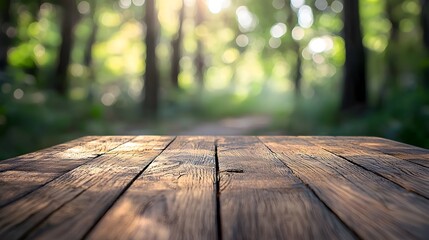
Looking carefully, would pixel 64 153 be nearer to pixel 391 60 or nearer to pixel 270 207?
pixel 270 207

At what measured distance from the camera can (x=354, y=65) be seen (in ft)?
33.4

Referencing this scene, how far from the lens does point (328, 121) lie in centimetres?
1070

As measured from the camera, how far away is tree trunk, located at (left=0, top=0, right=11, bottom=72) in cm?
1218

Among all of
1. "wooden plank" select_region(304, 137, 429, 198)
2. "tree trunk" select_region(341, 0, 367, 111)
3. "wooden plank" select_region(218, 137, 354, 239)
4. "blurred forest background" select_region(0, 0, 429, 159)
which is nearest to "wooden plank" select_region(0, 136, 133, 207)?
"wooden plank" select_region(218, 137, 354, 239)

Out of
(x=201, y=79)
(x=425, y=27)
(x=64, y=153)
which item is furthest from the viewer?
(x=201, y=79)

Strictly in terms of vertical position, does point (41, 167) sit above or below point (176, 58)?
below

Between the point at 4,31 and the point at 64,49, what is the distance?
1.93m

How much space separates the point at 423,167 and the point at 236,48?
30907 millimetres

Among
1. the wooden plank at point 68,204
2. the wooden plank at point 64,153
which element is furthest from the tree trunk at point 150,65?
the wooden plank at point 68,204

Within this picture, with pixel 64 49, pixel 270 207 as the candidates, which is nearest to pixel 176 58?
pixel 64 49

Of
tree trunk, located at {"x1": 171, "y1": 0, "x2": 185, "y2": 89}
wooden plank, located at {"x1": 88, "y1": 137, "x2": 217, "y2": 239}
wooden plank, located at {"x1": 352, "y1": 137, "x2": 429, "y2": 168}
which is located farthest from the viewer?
tree trunk, located at {"x1": 171, "y1": 0, "x2": 185, "y2": 89}

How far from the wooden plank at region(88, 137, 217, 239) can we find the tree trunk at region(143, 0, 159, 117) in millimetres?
12416

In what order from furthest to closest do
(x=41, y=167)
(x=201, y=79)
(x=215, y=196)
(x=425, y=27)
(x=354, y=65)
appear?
1. (x=201, y=79)
2. (x=425, y=27)
3. (x=354, y=65)
4. (x=41, y=167)
5. (x=215, y=196)

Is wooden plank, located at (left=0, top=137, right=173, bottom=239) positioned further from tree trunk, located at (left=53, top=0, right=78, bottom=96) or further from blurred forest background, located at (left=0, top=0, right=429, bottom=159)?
tree trunk, located at (left=53, top=0, right=78, bottom=96)
